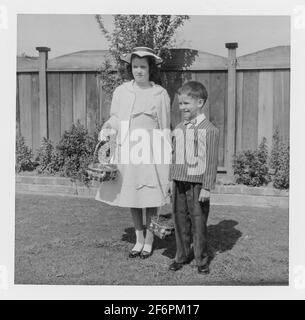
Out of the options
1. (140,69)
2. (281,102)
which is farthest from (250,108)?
(140,69)

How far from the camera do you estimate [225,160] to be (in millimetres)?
4832

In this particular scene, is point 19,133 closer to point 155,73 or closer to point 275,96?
point 155,73

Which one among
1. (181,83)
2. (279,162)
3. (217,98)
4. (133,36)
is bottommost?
(279,162)

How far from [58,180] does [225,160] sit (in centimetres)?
169

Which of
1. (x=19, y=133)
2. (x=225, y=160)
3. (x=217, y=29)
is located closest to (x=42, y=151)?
(x=19, y=133)

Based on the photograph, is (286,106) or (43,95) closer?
(286,106)

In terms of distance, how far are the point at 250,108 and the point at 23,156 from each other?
2.31 meters

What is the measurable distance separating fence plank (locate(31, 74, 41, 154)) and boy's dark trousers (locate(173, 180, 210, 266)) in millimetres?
2300

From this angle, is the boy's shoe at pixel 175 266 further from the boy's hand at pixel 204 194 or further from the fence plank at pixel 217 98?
the fence plank at pixel 217 98

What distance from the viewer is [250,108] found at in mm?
4691

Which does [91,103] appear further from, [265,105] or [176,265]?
[176,265]

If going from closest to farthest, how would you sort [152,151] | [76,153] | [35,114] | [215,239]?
[152,151], [215,239], [76,153], [35,114]

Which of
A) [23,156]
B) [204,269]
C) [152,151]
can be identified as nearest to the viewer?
[204,269]
